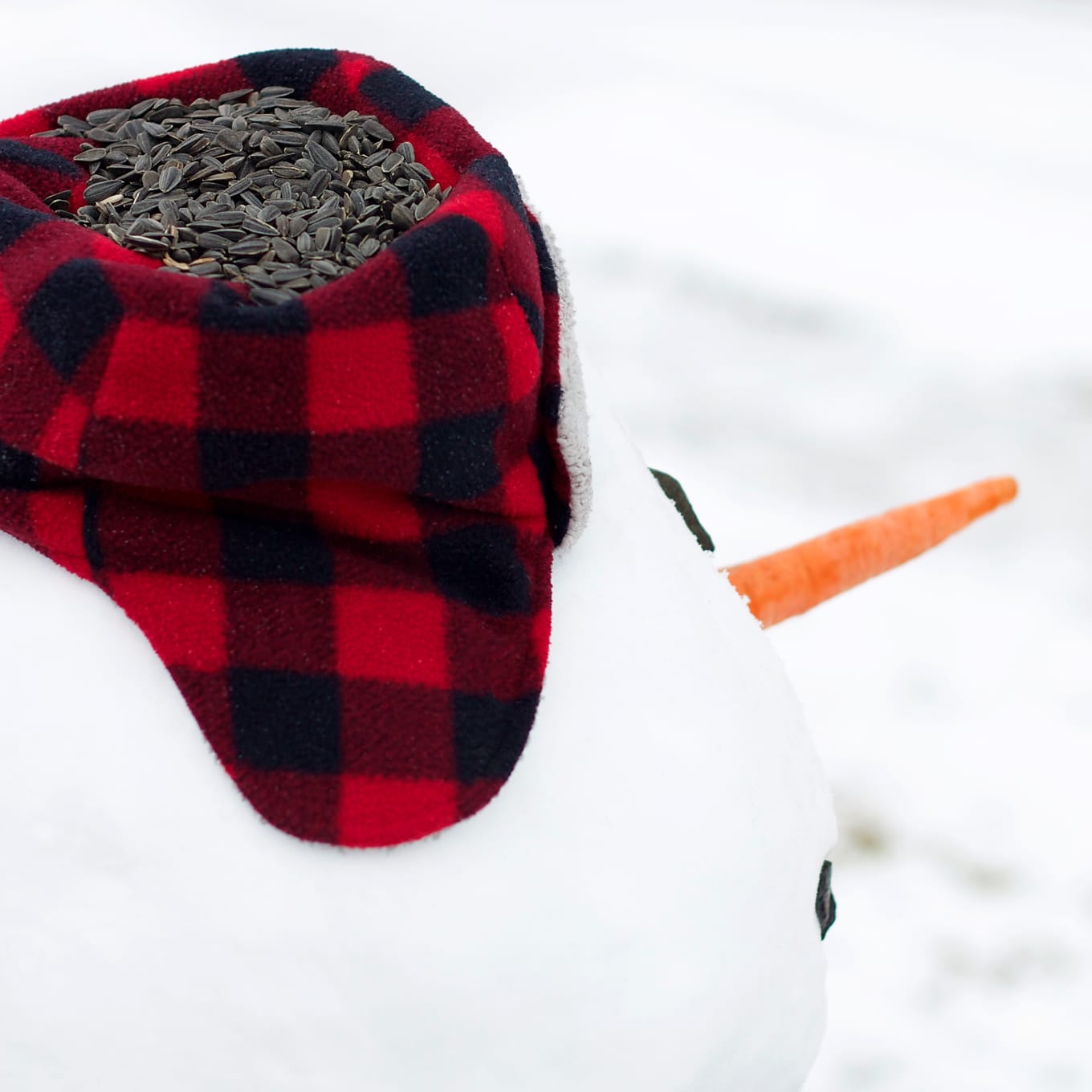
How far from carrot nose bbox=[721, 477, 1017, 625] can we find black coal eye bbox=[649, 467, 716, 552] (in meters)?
0.14

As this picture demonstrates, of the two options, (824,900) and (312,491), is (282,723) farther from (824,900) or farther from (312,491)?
(824,900)

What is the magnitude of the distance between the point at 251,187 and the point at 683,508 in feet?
1.13

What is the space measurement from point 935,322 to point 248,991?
1.42m

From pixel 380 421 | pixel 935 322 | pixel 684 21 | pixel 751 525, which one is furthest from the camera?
pixel 684 21

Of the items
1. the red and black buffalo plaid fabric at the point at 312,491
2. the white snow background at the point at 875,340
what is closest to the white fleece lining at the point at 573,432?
the red and black buffalo plaid fabric at the point at 312,491

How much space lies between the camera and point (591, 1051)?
539 mm

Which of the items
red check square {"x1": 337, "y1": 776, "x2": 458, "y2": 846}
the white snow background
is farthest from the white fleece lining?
the white snow background

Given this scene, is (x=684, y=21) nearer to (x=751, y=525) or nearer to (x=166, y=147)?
(x=751, y=525)

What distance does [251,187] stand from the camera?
0.60m

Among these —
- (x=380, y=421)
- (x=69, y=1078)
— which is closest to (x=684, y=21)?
(x=380, y=421)

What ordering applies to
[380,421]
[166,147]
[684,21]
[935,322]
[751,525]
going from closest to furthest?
[380,421]
[166,147]
[751,525]
[935,322]
[684,21]

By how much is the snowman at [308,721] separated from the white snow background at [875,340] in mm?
544

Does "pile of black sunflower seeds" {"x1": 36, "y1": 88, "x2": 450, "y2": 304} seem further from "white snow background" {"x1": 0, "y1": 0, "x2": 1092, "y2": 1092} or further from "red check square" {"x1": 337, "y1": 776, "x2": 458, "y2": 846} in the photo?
"white snow background" {"x1": 0, "y1": 0, "x2": 1092, "y2": 1092}

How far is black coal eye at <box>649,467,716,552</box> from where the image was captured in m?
0.80
